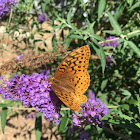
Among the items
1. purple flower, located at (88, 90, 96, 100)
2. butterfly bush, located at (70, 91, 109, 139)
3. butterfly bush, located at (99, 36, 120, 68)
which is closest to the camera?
butterfly bush, located at (70, 91, 109, 139)

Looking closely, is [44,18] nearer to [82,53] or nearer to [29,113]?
[29,113]

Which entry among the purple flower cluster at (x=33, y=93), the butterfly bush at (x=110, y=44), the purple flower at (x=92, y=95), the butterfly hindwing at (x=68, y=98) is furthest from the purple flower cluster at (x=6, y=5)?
the purple flower at (x=92, y=95)

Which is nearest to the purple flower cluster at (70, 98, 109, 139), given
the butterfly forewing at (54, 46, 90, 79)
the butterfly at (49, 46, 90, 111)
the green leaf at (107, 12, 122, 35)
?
the butterfly at (49, 46, 90, 111)

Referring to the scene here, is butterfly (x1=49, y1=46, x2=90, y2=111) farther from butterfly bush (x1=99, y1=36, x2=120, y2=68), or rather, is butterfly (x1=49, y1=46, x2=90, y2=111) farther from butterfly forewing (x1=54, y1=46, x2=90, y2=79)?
butterfly bush (x1=99, y1=36, x2=120, y2=68)

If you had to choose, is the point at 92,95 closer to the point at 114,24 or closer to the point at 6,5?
the point at 114,24

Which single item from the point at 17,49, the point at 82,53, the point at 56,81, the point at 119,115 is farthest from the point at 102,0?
the point at 17,49

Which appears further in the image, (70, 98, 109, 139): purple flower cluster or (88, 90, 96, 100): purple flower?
(88, 90, 96, 100): purple flower
